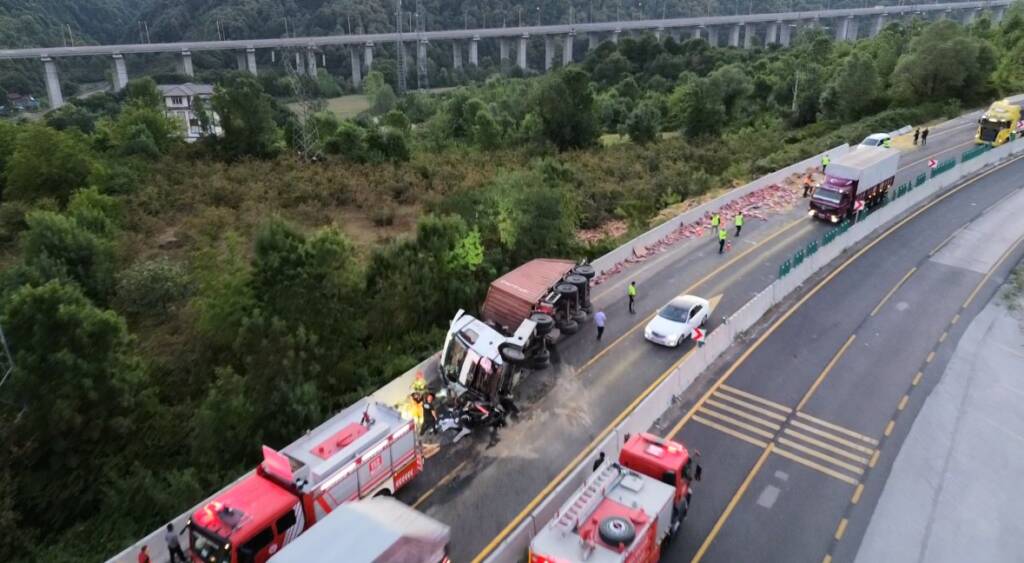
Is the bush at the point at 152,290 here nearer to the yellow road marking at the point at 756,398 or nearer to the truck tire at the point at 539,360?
the truck tire at the point at 539,360

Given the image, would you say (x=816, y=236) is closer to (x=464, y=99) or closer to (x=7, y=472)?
(x=7, y=472)

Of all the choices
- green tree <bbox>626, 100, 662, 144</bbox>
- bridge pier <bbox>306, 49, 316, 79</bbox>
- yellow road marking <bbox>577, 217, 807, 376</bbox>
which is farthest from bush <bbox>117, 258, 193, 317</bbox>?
bridge pier <bbox>306, 49, 316, 79</bbox>

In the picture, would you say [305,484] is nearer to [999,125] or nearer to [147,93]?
[999,125]

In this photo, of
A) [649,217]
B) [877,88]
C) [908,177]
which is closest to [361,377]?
[649,217]

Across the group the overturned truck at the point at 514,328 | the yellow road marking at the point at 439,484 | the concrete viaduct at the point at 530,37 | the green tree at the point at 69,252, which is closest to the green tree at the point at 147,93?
the concrete viaduct at the point at 530,37

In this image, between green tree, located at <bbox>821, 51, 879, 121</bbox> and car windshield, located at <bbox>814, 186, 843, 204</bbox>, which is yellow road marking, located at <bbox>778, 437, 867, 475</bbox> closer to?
car windshield, located at <bbox>814, 186, 843, 204</bbox>
